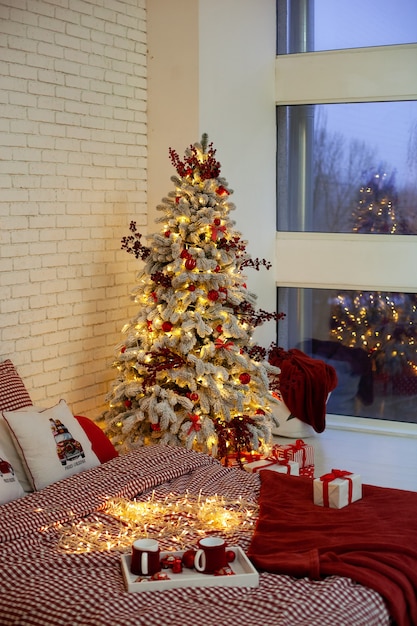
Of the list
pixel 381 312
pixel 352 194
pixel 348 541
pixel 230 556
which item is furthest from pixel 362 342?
pixel 230 556

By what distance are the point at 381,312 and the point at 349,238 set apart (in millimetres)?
619

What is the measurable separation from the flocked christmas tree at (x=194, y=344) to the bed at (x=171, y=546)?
1.01 meters

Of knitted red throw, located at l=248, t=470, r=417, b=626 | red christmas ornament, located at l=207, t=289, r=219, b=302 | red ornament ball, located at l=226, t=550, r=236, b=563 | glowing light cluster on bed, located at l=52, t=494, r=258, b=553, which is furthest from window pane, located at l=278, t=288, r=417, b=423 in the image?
red ornament ball, located at l=226, t=550, r=236, b=563

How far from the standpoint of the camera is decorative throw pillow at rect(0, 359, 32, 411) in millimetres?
4715

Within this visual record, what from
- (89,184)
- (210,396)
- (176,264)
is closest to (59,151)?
(89,184)

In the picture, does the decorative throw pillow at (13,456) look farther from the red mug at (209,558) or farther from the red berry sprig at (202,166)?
the red berry sprig at (202,166)

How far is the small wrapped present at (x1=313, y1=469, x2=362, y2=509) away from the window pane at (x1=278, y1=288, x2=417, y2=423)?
337 cm

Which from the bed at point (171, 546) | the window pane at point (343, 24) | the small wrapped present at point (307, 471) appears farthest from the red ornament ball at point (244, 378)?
the window pane at point (343, 24)

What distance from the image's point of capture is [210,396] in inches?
216

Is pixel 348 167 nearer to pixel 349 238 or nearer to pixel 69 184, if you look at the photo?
pixel 349 238

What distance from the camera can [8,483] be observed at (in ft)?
12.9

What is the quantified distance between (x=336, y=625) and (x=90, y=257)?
3588mm

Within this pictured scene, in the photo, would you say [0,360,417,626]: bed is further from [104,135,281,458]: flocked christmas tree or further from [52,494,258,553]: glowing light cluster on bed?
[104,135,281,458]: flocked christmas tree

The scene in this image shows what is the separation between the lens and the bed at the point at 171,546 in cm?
287
